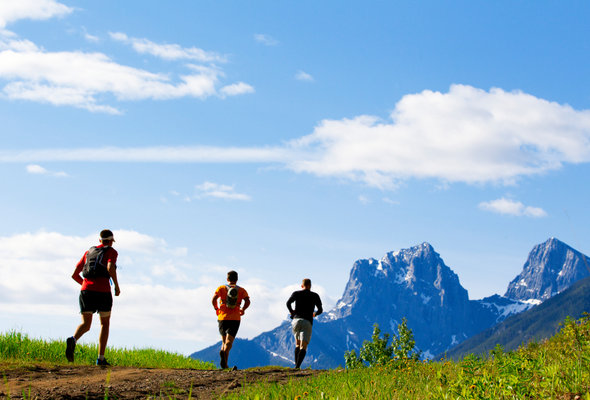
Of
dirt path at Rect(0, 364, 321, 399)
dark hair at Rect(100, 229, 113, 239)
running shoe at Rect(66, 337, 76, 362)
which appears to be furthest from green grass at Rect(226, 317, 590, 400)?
dark hair at Rect(100, 229, 113, 239)

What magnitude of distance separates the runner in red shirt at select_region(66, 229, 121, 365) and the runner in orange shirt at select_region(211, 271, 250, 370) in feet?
9.30

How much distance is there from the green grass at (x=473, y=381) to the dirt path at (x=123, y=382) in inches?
41.5

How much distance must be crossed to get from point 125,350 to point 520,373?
13.0m

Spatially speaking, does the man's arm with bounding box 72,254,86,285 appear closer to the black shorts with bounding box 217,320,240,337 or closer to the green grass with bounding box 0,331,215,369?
the green grass with bounding box 0,331,215,369

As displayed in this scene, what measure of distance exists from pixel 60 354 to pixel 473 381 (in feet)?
40.6

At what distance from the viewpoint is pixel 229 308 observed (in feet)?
51.3

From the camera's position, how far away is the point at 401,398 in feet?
27.3

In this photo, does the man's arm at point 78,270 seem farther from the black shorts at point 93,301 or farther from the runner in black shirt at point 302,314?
the runner in black shirt at point 302,314

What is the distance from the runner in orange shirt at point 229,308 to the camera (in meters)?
15.6

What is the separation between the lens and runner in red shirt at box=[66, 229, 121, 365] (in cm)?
1393

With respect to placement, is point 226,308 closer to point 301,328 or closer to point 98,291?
point 301,328

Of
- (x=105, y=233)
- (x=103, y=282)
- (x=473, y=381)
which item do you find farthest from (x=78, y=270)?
Result: (x=473, y=381)

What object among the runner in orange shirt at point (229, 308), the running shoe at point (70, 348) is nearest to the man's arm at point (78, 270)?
the running shoe at point (70, 348)

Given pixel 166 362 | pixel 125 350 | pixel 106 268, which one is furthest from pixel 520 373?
pixel 125 350
